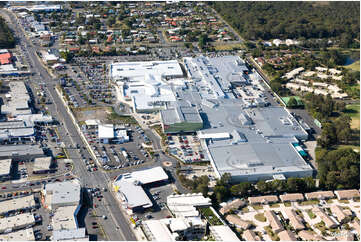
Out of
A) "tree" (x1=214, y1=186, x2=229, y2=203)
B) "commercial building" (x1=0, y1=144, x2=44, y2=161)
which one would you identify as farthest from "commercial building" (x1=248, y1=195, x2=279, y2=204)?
"commercial building" (x1=0, y1=144, x2=44, y2=161)

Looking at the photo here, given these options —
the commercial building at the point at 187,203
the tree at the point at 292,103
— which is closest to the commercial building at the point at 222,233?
the commercial building at the point at 187,203

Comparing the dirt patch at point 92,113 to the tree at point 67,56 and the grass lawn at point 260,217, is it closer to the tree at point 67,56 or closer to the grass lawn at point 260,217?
the tree at point 67,56

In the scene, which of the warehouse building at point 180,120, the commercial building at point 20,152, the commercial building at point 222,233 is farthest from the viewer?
the warehouse building at point 180,120

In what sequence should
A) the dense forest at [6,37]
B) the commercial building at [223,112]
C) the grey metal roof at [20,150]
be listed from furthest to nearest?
the dense forest at [6,37]
the commercial building at [223,112]
the grey metal roof at [20,150]

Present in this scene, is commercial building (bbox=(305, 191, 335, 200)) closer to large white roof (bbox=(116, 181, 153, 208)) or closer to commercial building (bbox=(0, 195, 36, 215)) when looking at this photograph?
large white roof (bbox=(116, 181, 153, 208))

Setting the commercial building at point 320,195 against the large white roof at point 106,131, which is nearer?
the commercial building at point 320,195

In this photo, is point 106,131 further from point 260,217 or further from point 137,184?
point 260,217

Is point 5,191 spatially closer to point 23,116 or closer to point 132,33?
point 23,116

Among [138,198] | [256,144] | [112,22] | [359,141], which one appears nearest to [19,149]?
[138,198]
